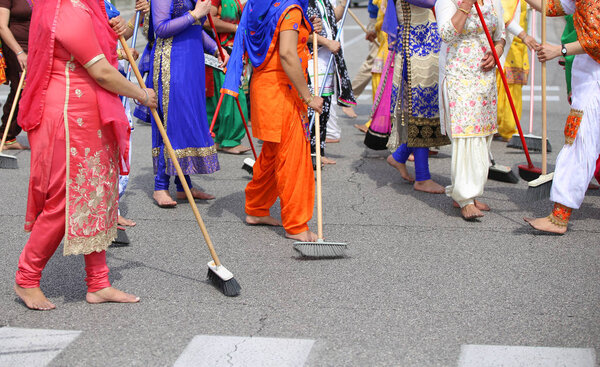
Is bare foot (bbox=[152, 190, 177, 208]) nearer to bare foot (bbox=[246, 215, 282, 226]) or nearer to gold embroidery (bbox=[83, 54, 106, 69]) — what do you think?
bare foot (bbox=[246, 215, 282, 226])

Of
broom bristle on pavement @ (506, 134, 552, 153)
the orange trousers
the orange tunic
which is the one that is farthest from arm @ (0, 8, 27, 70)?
broom bristle on pavement @ (506, 134, 552, 153)

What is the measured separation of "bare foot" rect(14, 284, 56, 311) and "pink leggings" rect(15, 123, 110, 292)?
3cm

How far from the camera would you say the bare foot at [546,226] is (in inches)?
212

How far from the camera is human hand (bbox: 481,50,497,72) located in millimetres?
5676

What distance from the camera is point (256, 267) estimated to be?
487 centimetres

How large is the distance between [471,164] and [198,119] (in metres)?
2.06

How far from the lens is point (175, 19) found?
19.0 ft

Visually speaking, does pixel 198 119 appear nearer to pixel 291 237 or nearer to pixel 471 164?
pixel 291 237

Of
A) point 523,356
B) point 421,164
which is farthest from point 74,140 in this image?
point 421,164

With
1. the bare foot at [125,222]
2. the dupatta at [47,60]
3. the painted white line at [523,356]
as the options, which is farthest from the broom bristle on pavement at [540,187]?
the dupatta at [47,60]

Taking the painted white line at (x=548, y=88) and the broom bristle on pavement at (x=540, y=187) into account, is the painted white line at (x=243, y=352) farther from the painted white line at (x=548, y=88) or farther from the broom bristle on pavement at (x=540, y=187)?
the painted white line at (x=548, y=88)

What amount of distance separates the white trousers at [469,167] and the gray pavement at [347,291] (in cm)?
24

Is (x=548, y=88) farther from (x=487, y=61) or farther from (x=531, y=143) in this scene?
(x=487, y=61)

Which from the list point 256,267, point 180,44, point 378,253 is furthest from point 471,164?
point 180,44
